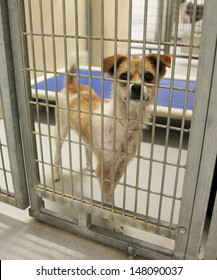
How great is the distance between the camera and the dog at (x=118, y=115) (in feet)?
3.48

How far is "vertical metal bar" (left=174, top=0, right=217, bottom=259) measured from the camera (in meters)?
0.82

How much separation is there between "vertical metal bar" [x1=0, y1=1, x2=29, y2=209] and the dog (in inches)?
7.9

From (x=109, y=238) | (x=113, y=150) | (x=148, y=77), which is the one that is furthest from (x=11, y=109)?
(x=109, y=238)

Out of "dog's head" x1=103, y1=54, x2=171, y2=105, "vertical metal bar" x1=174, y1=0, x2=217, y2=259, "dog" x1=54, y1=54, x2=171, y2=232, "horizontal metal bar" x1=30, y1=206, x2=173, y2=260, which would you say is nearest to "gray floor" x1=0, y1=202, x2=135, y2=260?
"horizontal metal bar" x1=30, y1=206, x2=173, y2=260

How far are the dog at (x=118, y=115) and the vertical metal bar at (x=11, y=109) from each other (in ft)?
0.66

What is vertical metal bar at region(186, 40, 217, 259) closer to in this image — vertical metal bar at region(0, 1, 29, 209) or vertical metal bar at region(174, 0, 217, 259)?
vertical metal bar at region(174, 0, 217, 259)

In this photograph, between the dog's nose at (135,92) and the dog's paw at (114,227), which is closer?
the dog's nose at (135,92)

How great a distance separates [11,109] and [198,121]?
82 centimetres

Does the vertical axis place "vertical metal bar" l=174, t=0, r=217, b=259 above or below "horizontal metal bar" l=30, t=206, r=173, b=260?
above

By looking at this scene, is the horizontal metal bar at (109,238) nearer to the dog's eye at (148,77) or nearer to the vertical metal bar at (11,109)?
the vertical metal bar at (11,109)

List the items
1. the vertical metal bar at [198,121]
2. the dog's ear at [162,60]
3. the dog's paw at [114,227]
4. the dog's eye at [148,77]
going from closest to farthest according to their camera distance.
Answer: the vertical metal bar at [198,121]
the dog's ear at [162,60]
the dog's eye at [148,77]
the dog's paw at [114,227]

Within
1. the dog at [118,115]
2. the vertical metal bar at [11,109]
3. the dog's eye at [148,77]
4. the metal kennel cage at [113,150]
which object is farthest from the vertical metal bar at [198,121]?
the vertical metal bar at [11,109]

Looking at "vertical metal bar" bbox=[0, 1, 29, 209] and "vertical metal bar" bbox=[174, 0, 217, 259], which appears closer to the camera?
"vertical metal bar" bbox=[174, 0, 217, 259]
